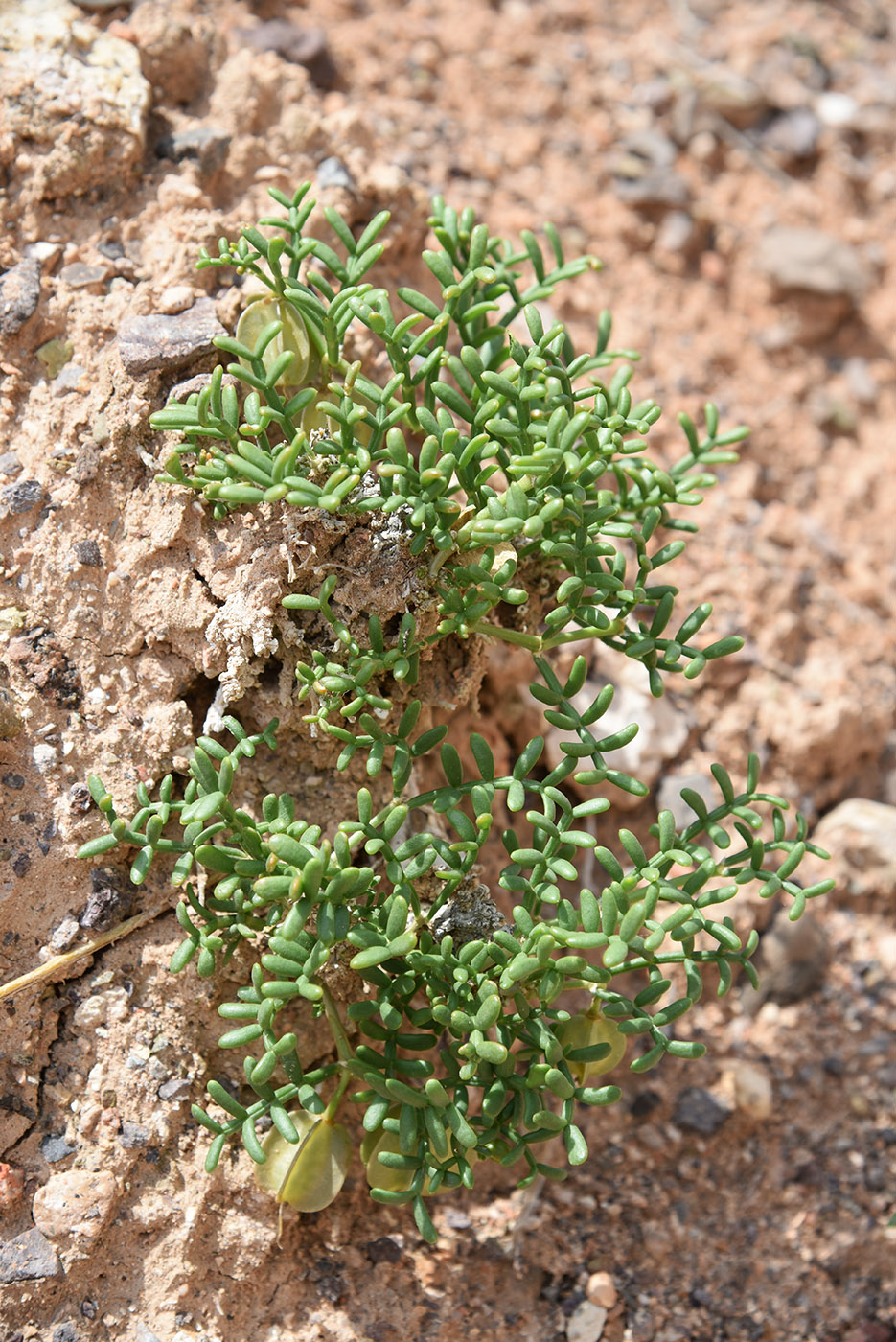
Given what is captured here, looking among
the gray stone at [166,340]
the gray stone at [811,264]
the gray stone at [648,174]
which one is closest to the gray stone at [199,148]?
the gray stone at [166,340]

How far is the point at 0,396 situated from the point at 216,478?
0.77 meters

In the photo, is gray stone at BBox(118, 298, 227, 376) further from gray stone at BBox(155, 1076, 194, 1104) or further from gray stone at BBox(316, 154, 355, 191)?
gray stone at BBox(155, 1076, 194, 1104)

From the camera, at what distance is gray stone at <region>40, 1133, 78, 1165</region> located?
2.31 meters

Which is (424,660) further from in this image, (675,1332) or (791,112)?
(791,112)

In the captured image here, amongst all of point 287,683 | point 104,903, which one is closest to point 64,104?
point 287,683

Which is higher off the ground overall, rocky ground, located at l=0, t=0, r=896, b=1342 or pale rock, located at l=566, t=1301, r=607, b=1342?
rocky ground, located at l=0, t=0, r=896, b=1342

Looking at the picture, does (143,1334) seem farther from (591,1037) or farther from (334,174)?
(334,174)

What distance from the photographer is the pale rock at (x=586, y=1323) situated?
2.49 m

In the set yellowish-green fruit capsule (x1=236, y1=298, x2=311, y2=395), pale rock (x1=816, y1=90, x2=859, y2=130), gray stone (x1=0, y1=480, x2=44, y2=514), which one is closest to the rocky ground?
gray stone (x1=0, y1=480, x2=44, y2=514)

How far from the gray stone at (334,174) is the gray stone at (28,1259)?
8.75ft

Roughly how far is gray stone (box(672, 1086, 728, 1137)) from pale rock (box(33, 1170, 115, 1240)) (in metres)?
1.47

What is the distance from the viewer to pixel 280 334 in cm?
242

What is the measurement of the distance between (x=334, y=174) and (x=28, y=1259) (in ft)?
9.07

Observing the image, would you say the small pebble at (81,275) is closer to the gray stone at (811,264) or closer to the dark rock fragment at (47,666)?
the dark rock fragment at (47,666)
